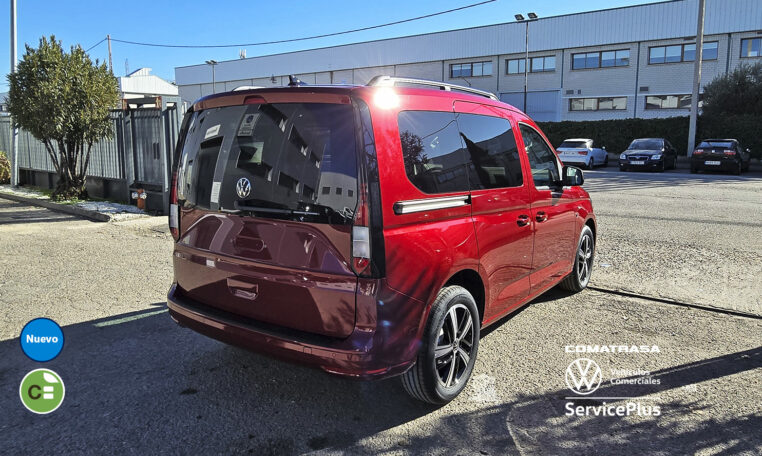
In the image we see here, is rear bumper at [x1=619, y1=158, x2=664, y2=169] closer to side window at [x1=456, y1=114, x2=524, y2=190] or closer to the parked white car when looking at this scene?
the parked white car

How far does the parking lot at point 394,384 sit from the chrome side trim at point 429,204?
122 centimetres

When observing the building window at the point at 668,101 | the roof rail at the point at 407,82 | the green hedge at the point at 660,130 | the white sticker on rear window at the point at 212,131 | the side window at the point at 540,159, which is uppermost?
the building window at the point at 668,101

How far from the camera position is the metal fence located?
35.8 feet

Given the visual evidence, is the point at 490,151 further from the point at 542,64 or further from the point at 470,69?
the point at 470,69

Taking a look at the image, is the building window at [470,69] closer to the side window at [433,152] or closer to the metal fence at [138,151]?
the metal fence at [138,151]

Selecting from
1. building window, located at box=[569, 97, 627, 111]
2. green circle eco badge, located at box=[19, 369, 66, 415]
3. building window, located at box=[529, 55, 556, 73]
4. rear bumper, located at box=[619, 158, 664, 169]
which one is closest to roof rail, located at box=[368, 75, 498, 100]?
green circle eco badge, located at box=[19, 369, 66, 415]

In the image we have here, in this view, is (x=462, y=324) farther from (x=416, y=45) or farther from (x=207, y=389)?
(x=416, y=45)

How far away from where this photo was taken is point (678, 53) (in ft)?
132

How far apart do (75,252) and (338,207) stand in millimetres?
6075

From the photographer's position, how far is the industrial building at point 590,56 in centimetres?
3903

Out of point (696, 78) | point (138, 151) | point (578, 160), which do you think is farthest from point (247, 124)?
point (696, 78)

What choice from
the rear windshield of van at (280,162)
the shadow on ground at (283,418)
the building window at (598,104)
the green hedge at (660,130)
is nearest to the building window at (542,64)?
the building window at (598,104)

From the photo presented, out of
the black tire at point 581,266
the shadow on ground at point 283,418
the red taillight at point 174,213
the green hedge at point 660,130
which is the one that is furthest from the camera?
the green hedge at point 660,130

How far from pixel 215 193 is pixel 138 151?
949 centimetres
